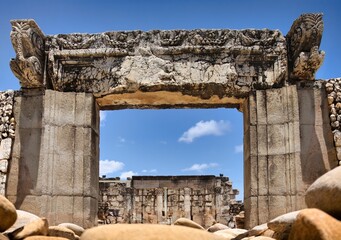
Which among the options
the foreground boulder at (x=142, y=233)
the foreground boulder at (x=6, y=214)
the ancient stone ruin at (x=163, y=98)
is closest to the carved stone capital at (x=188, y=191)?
the ancient stone ruin at (x=163, y=98)

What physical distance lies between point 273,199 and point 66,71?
416 centimetres

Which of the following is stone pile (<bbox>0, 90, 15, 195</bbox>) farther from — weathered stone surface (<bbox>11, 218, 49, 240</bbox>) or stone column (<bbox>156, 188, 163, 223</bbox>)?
stone column (<bbox>156, 188, 163, 223</bbox>)

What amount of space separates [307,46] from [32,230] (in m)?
5.24

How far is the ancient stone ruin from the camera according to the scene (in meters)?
7.45

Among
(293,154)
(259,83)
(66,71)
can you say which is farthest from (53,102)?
(293,154)

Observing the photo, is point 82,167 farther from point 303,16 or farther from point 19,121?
point 303,16

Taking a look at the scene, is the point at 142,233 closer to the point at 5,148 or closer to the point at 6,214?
the point at 6,214

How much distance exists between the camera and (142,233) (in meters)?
3.59

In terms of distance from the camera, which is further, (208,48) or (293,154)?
(208,48)

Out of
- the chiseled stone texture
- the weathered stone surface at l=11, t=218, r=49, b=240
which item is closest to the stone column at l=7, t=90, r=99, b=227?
the chiseled stone texture

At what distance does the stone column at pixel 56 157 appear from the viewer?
7.46 m

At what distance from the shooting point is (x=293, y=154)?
7.40 metres

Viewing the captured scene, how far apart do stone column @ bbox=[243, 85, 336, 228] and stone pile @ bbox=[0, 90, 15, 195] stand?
4056mm

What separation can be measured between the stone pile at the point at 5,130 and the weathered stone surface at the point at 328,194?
16.7 ft
